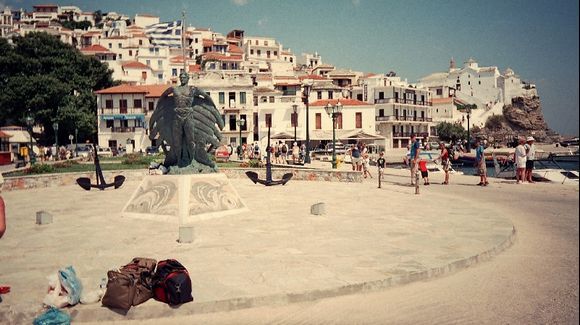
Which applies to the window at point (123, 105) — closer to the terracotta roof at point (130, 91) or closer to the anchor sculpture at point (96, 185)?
the terracotta roof at point (130, 91)

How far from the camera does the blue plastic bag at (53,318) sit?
4699mm

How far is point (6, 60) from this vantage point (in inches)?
2087

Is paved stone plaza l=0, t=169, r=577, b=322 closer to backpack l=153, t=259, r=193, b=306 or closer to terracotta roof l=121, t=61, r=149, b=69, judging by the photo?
backpack l=153, t=259, r=193, b=306

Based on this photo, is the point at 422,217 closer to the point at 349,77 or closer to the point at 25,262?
the point at 25,262

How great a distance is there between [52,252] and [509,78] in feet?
380

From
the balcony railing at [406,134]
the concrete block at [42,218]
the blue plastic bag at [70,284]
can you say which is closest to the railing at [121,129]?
the balcony railing at [406,134]

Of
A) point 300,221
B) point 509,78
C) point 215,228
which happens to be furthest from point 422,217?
point 509,78

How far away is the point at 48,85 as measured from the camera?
51812mm

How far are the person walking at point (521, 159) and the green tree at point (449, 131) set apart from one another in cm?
6661

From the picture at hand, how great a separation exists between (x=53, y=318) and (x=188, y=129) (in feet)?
27.4

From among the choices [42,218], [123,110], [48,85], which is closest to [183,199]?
[42,218]

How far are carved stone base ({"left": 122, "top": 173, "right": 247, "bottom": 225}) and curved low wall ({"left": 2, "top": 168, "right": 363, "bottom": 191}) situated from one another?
9991 millimetres

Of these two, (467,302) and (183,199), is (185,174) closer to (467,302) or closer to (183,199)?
(183,199)

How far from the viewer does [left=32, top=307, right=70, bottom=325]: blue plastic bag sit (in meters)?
4.70
